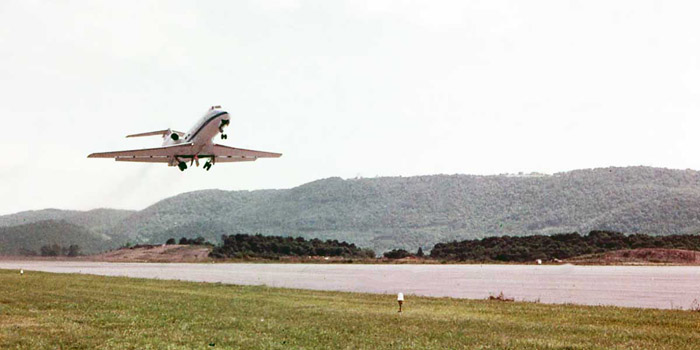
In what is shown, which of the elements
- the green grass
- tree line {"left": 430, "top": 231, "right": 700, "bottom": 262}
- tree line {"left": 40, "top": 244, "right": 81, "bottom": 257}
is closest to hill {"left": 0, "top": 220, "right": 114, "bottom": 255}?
tree line {"left": 40, "top": 244, "right": 81, "bottom": 257}

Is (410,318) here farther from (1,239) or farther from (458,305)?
(1,239)

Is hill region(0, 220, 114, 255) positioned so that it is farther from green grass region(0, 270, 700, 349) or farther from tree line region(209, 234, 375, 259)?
green grass region(0, 270, 700, 349)

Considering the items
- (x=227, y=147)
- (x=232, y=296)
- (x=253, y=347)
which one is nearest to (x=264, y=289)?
(x=232, y=296)

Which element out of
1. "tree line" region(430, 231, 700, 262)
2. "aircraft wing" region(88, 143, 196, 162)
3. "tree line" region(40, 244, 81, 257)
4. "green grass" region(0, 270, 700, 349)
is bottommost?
"green grass" region(0, 270, 700, 349)

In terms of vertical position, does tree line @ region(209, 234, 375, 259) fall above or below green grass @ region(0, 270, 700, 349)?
above

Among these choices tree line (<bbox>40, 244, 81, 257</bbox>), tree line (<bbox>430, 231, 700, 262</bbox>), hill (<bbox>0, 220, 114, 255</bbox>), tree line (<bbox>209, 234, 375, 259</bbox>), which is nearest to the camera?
tree line (<bbox>430, 231, 700, 262</bbox>)

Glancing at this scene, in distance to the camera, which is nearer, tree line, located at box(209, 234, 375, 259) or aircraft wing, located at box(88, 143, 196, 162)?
aircraft wing, located at box(88, 143, 196, 162)

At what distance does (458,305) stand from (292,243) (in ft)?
414

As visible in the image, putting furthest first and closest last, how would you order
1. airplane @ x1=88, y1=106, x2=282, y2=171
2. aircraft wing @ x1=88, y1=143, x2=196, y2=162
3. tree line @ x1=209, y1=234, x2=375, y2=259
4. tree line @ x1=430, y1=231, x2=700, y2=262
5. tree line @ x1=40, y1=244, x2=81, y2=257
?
tree line @ x1=40, y1=244, x2=81, y2=257 < tree line @ x1=209, y1=234, x2=375, y2=259 < tree line @ x1=430, y1=231, x2=700, y2=262 < aircraft wing @ x1=88, y1=143, x2=196, y2=162 < airplane @ x1=88, y1=106, x2=282, y2=171

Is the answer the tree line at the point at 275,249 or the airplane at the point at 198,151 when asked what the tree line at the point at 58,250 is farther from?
the airplane at the point at 198,151

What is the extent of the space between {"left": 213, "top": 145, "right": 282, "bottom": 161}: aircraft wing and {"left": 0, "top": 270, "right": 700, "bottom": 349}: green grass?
563 inches

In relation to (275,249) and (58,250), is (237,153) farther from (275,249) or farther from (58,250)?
(58,250)

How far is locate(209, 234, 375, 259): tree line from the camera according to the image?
153875 millimetres

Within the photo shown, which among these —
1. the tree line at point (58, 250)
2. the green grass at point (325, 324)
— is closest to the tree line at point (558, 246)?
the green grass at point (325, 324)
